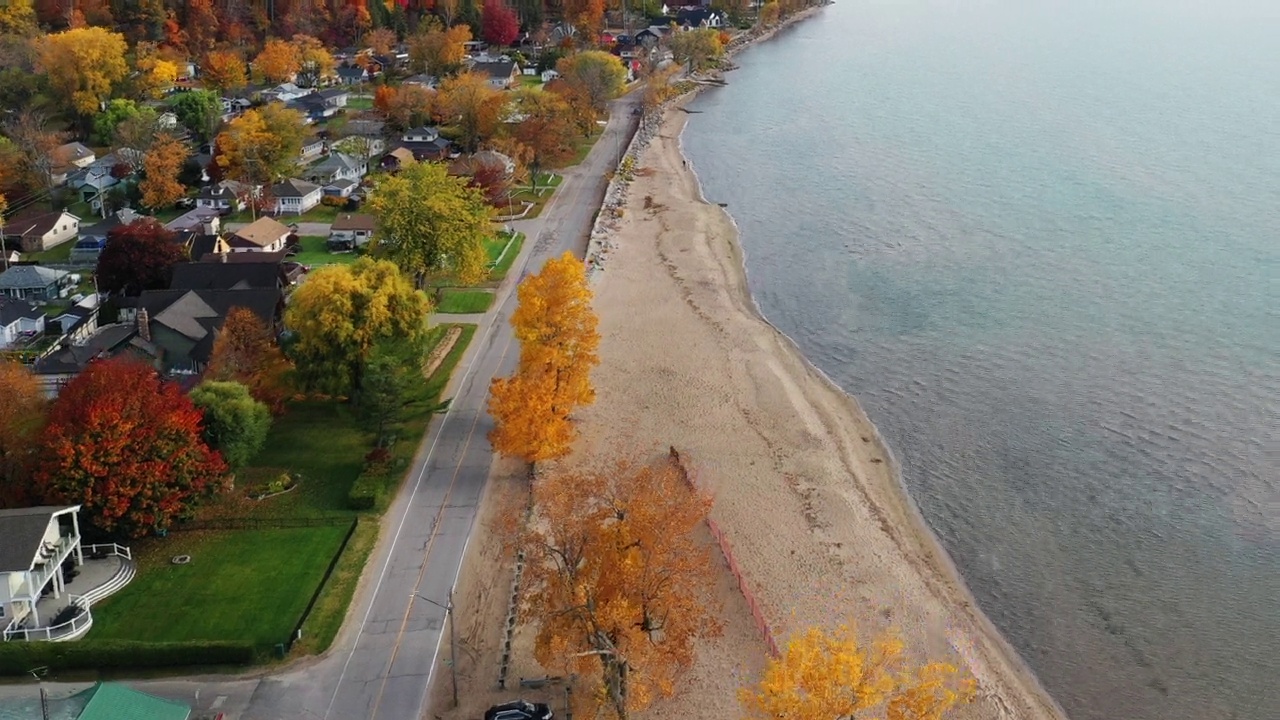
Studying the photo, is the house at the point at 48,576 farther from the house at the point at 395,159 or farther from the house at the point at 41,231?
the house at the point at 395,159

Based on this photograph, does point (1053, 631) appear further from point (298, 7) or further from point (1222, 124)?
point (298, 7)

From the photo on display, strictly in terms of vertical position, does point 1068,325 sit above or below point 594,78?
below

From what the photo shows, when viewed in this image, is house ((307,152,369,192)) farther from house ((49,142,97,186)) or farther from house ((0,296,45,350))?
house ((0,296,45,350))

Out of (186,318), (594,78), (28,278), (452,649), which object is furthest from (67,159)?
(452,649)

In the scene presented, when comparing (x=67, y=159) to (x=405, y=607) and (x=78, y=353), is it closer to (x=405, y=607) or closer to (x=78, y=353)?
(x=78, y=353)

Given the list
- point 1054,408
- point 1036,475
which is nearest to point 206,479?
point 1036,475

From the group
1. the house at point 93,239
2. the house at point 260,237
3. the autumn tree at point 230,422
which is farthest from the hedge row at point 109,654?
the house at point 93,239
